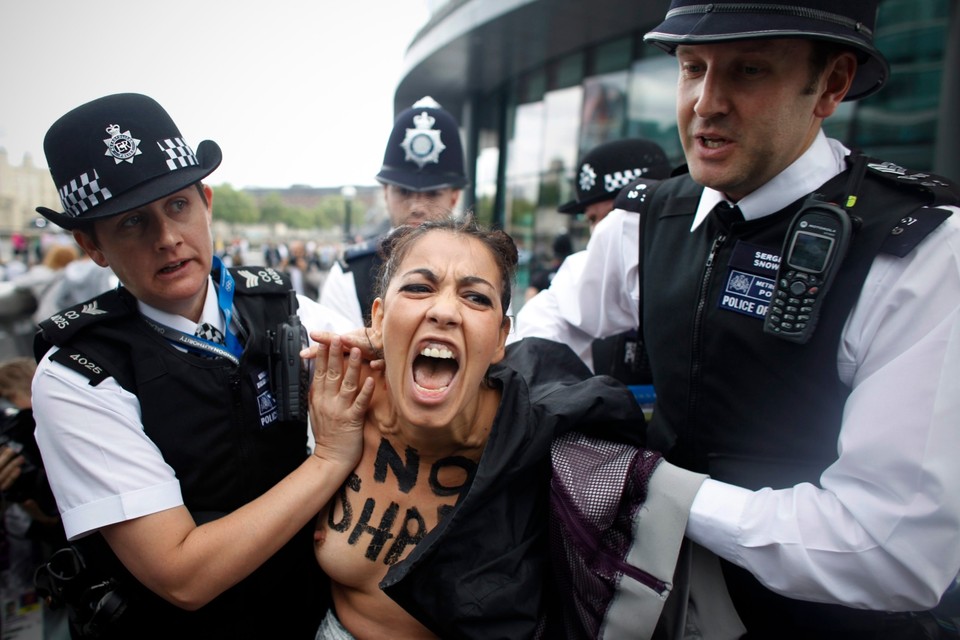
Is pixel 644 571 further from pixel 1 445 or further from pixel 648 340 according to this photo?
pixel 1 445

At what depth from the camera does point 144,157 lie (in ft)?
5.93

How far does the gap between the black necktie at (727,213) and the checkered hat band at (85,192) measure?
1.71 m

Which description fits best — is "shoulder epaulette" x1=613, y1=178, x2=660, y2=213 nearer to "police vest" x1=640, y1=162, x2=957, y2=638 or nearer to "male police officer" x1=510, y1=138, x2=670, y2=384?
"male police officer" x1=510, y1=138, x2=670, y2=384

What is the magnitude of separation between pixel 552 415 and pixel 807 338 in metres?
0.65

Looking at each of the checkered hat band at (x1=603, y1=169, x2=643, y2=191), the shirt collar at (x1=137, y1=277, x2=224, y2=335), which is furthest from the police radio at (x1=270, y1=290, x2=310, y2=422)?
the checkered hat band at (x1=603, y1=169, x2=643, y2=191)

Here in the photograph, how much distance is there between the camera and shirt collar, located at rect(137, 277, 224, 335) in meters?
1.93

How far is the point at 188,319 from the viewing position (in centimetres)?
200

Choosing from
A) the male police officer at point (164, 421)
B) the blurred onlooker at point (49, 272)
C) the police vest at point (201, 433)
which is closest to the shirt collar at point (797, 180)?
the male police officer at point (164, 421)

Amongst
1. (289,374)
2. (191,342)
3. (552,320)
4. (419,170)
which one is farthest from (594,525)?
(419,170)

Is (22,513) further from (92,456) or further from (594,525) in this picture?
(594,525)

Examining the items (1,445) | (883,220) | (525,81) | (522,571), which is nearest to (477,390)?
(522,571)

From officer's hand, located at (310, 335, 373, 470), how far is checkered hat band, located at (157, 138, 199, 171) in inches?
26.6

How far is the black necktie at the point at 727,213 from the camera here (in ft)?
5.90

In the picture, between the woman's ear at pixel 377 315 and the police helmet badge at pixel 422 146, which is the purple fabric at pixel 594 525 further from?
the police helmet badge at pixel 422 146
